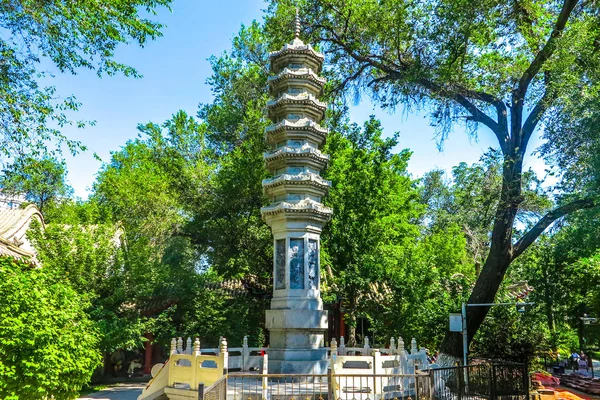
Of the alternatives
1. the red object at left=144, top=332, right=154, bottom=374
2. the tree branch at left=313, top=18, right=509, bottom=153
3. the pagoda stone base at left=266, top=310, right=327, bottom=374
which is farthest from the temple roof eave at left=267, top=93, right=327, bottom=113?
the red object at left=144, top=332, right=154, bottom=374

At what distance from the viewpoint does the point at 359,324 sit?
2309 centimetres

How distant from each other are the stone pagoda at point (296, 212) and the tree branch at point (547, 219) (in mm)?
5839

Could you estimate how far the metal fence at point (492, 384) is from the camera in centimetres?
1008

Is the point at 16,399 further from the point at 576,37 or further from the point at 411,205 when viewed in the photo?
the point at 411,205

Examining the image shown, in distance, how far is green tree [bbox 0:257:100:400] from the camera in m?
7.27

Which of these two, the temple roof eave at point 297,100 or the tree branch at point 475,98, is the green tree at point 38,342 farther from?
the tree branch at point 475,98

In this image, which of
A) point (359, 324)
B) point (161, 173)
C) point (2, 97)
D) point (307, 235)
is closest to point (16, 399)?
point (2, 97)

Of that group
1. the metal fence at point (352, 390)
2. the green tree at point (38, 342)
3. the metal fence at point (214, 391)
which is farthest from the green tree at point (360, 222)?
the green tree at point (38, 342)

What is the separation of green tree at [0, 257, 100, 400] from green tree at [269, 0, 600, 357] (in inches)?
419

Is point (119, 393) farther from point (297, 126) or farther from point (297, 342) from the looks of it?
point (297, 126)

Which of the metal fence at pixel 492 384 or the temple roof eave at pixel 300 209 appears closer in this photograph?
the metal fence at pixel 492 384

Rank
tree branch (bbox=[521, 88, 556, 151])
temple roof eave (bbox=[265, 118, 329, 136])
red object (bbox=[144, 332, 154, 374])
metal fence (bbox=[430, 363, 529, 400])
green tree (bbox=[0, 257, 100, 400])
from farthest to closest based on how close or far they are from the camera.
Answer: red object (bbox=[144, 332, 154, 374]), temple roof eave (bbox=[265, 118, 329, 136]), tree branch (bbox=[521, 88, 556, 151]), metal fence (bbox=[430, 363, 529, 400]), green tree (bbox=[0, 257, 100, 400])

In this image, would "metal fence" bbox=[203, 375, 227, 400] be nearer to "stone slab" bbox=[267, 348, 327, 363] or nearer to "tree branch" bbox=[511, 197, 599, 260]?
"stone slab" bbox=[267, 348, 327, 363]

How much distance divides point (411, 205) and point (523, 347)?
1064 cm
